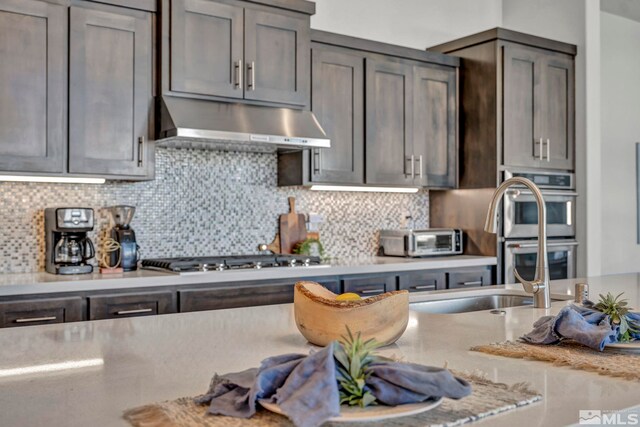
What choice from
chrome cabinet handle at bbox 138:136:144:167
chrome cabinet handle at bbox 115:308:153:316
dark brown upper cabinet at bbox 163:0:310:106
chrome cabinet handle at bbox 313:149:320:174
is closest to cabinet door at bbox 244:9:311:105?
dark brown upper cabinet at bbox 163:0:310:106

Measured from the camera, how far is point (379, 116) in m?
4.59

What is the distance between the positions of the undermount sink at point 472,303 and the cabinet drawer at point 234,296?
1290 mm

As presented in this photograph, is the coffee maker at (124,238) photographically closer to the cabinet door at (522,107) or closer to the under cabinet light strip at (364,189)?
the under cabinet light strip at (364,189)

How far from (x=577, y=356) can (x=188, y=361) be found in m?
0.81

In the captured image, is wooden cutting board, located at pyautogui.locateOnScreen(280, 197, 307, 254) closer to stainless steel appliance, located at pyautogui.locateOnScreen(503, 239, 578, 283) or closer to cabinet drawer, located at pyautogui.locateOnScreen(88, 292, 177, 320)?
cabinet drawer, located at pyautogui.locateOnScreen(88, 292, 177, 320)

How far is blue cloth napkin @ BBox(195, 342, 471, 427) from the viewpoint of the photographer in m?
0.94

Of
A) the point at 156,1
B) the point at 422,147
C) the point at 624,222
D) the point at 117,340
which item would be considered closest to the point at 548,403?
the point at 117,340

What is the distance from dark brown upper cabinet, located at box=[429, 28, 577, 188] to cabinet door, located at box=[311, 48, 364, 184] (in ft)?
3.00

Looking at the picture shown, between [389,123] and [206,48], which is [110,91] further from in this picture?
[389,123]

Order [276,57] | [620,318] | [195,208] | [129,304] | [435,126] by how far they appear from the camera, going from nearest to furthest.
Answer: [620,318] → [129,304] → [276,57] → [195,208] → [435,126]

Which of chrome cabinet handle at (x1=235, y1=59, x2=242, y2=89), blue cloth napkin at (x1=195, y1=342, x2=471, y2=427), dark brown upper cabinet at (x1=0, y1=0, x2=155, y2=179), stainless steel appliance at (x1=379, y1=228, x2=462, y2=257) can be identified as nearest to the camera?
blue cloth napkin at (x1=195, y1=342, x2=471, y2=427)

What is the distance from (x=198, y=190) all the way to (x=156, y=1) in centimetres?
112

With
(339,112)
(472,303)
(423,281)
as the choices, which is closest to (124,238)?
(339,112)

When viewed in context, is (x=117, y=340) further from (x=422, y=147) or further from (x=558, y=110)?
(x=558, y=110)
